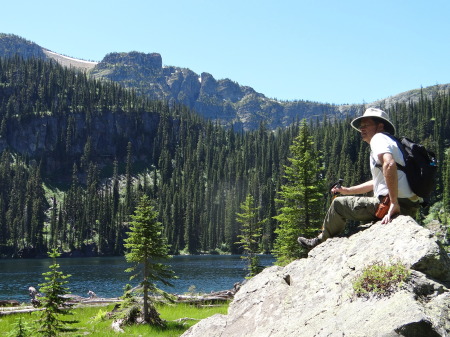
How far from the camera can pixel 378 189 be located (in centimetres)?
713

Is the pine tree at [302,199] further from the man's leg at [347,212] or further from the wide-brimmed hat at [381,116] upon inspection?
the wide-brimmed hat at [381,116]

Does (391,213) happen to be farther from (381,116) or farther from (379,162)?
(381,116)

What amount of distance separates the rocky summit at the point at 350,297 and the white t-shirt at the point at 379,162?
1.92ft

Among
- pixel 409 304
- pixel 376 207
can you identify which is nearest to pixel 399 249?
pixel 409 304

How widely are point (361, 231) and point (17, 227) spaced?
158 metres

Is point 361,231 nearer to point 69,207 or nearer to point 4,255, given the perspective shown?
point 4,255

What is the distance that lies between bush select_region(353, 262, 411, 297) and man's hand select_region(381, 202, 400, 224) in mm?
1330

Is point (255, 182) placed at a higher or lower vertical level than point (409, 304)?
lower

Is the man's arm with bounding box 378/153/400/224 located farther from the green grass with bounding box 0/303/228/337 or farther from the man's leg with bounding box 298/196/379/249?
the green grass with bounding box 0/303/228/337

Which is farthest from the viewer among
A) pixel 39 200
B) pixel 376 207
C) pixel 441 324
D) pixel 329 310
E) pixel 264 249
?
pixel 39 200

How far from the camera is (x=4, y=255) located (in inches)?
5285

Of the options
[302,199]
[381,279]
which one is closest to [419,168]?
[381,279]

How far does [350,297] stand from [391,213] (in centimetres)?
184

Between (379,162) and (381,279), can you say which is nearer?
(381,279)
